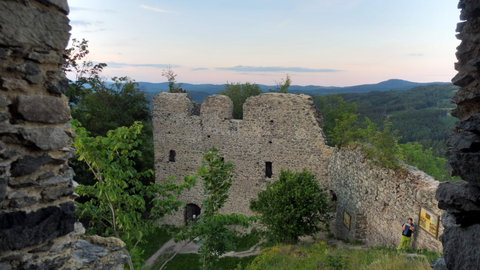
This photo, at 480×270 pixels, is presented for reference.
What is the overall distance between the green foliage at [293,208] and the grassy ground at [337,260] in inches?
48.9

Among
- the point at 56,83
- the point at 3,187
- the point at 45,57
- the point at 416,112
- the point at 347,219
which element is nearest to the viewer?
the point at 3,187

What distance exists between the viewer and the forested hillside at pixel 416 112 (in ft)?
184

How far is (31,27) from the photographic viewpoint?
3.19m

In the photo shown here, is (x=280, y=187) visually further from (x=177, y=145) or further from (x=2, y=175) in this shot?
(x=2, y=175)

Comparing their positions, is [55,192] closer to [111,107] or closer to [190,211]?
[190,211]

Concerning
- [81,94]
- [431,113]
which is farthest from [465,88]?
[431,113]

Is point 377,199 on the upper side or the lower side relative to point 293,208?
upper

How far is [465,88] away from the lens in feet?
11.2

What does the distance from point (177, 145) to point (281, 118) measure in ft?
16.7

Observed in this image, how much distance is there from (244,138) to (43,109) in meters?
12.8

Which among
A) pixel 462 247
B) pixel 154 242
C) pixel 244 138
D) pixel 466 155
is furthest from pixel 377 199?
pixel 154 242

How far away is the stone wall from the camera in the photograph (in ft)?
10.1

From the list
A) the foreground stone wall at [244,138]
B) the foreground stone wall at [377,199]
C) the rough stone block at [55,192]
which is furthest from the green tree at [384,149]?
the rough stone block at [55,192]

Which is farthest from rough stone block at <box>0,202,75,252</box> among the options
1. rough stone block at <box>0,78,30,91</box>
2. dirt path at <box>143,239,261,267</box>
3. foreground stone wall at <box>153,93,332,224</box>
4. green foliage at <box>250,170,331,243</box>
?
foreground stone wall at <box>153,93,332,224</box>
